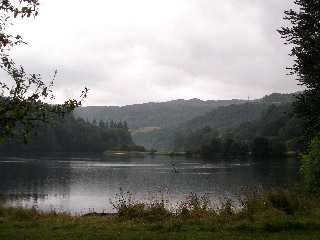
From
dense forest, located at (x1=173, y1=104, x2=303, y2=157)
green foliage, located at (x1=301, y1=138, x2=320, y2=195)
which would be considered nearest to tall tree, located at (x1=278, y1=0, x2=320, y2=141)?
green foliage, located at (x1=301, y1=138, x2=320, y2=195)

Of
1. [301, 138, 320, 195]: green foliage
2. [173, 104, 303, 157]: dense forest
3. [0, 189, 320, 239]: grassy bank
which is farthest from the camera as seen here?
[173, 104, 303, 157]: dense forest

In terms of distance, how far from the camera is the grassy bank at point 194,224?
34.5ft

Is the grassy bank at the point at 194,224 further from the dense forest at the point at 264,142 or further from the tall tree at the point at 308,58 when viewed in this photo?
the dense forest at the point at 264,142

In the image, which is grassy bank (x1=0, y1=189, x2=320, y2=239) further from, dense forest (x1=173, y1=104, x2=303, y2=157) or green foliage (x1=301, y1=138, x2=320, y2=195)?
dense forest (x1=173, y1=104, x2=303, y2=157)

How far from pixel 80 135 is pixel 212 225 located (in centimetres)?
19413

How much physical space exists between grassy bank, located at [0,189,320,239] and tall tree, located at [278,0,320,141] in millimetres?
8766

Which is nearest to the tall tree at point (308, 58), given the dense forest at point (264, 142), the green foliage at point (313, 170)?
the green foliage at point (313, 170)

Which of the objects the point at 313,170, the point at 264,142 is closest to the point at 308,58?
the point at 313,170

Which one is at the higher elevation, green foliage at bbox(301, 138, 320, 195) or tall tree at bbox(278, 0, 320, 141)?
Answer: tall tree at bbox(278, 0, 320, 141)

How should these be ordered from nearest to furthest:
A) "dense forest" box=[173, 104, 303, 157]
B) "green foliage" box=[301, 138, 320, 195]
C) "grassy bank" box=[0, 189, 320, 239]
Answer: "grassy bank" box=[0, 189, 320, 239]
"green foliage" box=[301, 138, 320, 195]
"dense forest" box=[173, 104, 303, 157]

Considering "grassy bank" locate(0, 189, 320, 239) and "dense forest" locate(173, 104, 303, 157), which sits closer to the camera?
"grassy bank" locate(0, 189, 320, 239)

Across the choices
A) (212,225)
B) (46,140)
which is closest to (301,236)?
(212,225)

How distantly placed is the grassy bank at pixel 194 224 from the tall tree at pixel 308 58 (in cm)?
877

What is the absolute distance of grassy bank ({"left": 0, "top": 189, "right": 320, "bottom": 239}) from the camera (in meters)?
10.5
